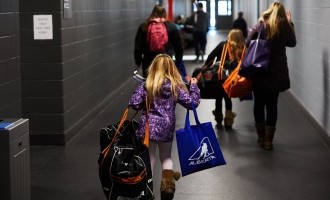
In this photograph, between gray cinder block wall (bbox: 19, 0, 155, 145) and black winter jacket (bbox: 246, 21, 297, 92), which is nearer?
→ black winter jacket (bbox: 246, 21, 297, 92)

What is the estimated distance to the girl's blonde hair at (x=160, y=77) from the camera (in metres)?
5.62

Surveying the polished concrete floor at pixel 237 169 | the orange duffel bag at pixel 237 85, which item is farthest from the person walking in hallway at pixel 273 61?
the polished concrete floor at pixel 237 169

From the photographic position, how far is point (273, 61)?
7.77m

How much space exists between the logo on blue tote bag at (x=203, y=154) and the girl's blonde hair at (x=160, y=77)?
0.47 meters

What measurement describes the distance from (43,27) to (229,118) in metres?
2.88

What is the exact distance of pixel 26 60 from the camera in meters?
8.12

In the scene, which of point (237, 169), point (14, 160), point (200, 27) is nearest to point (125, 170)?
point (14, 160)

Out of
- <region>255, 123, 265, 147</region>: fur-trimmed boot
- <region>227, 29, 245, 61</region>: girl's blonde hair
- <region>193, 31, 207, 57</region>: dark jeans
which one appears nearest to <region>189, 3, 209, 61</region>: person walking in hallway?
<region>193, 31, 207, 57</region>: dark jeans

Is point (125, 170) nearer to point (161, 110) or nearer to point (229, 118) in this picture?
point (161, 110)

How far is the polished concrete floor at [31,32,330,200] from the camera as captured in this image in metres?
6.09

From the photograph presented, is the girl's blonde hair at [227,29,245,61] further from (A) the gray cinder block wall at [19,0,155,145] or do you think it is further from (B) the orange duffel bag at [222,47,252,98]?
(A) the gray cinder block wall at [19,0,155,145]

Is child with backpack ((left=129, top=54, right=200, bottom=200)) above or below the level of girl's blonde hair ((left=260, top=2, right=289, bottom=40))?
below

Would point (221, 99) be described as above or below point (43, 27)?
below

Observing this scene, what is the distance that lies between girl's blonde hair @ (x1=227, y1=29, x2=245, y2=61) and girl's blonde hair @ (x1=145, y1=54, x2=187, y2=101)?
10.3 ft
